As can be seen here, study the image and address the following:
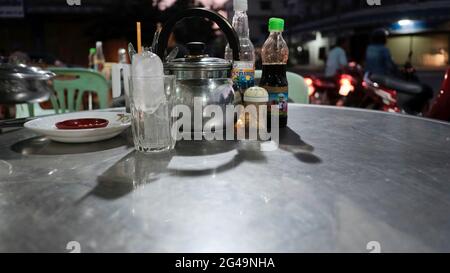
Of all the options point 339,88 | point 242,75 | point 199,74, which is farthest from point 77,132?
point 339,88

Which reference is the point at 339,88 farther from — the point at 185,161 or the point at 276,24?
the point at 185,161

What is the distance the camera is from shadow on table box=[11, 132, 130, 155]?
31.7 inches

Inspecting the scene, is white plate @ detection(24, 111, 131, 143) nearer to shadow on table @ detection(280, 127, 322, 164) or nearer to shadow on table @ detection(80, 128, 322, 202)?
shadow on table @ detection(80, 128, 322, 202)

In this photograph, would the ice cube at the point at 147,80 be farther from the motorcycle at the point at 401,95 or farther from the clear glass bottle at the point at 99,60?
the motorcycle at the point at 401,95

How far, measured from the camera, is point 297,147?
2.69ft

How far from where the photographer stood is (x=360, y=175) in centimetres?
63

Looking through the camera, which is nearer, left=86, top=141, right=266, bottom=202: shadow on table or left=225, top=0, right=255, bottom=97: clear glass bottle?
left=86, top=141, right=266, bottom=202: shadow on table

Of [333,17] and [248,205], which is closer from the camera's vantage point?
[248,205]

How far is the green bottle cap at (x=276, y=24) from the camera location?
3.07ft

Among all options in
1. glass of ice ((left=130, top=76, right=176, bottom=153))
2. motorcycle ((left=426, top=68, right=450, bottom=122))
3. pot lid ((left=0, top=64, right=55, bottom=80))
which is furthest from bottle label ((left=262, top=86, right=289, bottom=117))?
motorcycle ((left=426, top=68, right=450, bottom=122))

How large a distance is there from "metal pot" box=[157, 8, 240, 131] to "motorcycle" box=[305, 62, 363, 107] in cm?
307

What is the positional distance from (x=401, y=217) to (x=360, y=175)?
169mm
